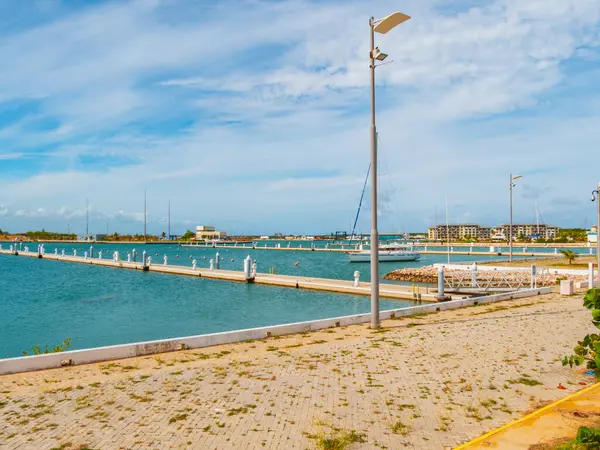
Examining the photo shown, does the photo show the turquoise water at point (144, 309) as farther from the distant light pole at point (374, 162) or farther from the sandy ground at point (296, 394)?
the sandy ground at point (296, 394)

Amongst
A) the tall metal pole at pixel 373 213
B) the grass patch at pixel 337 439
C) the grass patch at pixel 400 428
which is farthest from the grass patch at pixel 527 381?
the tall metal pole at pixel 373 213

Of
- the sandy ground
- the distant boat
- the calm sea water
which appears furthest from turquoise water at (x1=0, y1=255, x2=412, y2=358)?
the distant boat

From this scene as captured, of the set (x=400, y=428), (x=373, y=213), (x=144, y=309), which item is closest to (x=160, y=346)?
(x=373, y=213)

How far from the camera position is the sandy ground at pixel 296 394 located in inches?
239

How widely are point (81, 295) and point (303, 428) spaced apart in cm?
3545

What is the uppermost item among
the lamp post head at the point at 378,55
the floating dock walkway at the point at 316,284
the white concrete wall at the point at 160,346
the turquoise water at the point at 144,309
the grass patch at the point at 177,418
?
the lamp post head at the point at 378,55

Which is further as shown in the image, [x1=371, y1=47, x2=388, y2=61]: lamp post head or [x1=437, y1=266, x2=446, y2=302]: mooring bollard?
[x1=437, y1=266, x2=446, y2=302]: mooring bollard

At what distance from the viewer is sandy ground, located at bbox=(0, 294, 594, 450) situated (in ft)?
20.0

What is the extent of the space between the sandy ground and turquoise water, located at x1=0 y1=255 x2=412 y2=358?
38.0ft

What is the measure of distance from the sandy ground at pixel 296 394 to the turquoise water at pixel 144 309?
1157 cm

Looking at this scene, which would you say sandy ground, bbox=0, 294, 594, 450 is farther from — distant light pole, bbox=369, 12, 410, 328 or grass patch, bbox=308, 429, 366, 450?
distant light pole, bbox=369, 12, 410, 328

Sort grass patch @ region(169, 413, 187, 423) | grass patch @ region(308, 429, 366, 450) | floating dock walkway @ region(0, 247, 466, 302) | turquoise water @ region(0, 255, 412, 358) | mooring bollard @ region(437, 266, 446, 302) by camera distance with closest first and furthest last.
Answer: grass patch @ region(308, 429, 366, 450), grass patch @ region(169, 413, 187, 423), turquoise water @ region(0, 255, 412, 358), mooring bollard @ region(437, 266, 446, 302), floating dock walkway @ region(0, 247, 466, 302)

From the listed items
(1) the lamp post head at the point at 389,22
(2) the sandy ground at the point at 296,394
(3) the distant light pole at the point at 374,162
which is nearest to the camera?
(2) the sandy ground at the point at 296,394

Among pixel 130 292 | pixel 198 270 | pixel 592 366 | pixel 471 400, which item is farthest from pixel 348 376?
pixel 198 270
